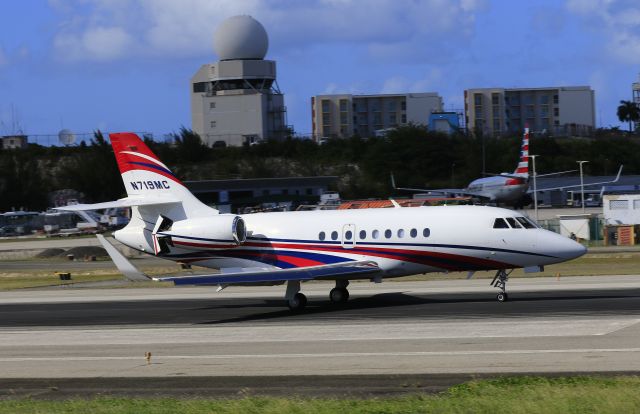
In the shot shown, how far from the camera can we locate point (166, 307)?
34.6 m

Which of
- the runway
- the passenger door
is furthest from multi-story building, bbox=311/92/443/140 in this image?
the passenger door

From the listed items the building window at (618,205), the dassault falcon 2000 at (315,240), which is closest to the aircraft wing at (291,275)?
the dassault falcon 2000 at (315,240)

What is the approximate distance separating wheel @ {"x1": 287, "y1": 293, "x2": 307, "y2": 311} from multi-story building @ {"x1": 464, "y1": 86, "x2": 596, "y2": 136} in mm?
154668

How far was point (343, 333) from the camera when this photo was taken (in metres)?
25.2

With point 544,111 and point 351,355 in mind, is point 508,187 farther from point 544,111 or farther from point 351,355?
point 544,111

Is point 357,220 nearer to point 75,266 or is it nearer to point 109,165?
point 75,266

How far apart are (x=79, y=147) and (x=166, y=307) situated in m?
112

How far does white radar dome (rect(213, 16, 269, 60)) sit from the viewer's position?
141 meters

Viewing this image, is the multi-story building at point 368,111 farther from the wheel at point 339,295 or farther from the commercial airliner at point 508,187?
the wheel at point 339,295

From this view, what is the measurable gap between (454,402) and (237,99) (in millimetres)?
138109

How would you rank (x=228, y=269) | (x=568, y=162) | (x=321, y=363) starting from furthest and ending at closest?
(x=568, y=162) < (x=228, y=269) < (x=321, y=363)

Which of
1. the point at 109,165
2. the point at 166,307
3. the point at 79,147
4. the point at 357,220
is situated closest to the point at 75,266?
the point at 166,307

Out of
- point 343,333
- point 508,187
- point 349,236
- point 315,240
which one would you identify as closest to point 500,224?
point 349,236

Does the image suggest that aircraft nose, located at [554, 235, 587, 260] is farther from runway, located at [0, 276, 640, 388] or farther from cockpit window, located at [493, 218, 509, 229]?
cockpit window, located at [493, 218, 509, 229]
